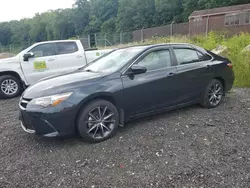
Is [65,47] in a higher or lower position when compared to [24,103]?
higher

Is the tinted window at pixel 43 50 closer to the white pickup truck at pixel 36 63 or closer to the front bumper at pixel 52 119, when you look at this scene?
the white pickup truck at pixel 36 63

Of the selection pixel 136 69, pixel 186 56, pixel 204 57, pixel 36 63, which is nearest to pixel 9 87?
pixel 36 63

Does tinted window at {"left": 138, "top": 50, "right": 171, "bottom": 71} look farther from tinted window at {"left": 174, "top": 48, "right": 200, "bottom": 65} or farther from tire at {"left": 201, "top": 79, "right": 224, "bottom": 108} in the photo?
tire at {"left": 201, "top": 79, "right": 224, "bottom": 108}

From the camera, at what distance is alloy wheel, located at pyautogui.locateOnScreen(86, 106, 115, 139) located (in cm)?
360

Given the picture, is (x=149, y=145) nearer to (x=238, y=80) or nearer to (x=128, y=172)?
(x=128, y=172)

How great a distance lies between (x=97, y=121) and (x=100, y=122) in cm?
6

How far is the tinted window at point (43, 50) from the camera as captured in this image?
25.1 feet

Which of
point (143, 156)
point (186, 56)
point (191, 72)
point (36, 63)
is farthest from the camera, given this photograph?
point (36, 63)

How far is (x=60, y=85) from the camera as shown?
3.60m

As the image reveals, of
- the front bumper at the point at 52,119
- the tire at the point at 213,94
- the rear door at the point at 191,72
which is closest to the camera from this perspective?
the front bumper at the point at 52,119

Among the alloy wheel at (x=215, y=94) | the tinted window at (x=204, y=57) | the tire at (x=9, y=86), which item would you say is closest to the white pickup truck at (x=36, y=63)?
the tire at (x=9, y=86)

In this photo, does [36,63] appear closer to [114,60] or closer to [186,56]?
[114,60]

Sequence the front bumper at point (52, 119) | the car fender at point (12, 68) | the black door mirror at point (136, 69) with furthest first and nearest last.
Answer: the car fender at point (12, 68)
the black door mirror at point (136, 69)
the front bumper at point (52, 119)

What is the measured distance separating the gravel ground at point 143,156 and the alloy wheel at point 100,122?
0.56 ft
